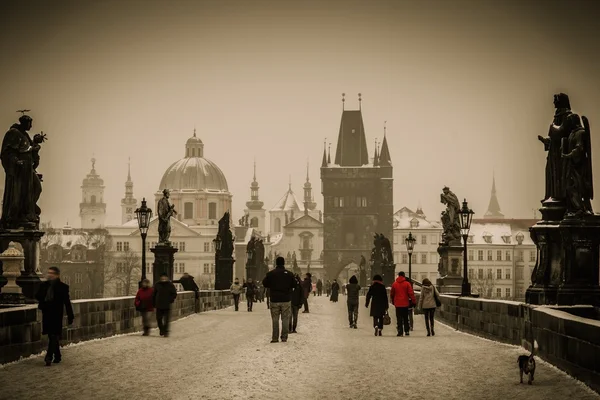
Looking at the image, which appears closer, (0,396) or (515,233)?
(0,396)

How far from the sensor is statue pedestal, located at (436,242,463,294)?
137 ft

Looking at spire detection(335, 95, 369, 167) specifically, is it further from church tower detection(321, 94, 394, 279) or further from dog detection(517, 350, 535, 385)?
dog detection(517, 350, 535, 385)

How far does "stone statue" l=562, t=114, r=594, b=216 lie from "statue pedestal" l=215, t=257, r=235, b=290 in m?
35.1

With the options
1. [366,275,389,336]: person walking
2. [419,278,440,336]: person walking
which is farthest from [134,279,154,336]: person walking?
[419,278,440,336]: person walking

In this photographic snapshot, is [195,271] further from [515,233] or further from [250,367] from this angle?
[250,367]

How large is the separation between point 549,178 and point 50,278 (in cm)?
865

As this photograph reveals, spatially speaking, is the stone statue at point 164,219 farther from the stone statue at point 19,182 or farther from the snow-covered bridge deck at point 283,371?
the stone statue at point 19,182

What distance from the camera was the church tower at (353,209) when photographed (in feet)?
550

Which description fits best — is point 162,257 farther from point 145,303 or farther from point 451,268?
point 145,303

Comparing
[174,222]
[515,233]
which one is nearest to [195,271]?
[174,222]

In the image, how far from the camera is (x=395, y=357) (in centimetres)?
2048

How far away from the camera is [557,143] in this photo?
67.5 ft

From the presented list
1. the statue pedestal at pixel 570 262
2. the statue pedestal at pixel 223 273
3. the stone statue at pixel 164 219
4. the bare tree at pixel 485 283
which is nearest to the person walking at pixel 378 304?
the statue pedestal at pixel 570 262

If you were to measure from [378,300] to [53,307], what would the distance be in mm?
11478
